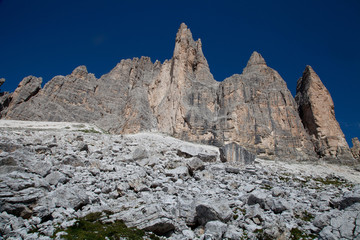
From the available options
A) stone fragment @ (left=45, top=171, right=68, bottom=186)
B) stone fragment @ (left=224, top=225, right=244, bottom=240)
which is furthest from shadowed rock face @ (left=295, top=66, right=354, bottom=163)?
stone fragment @ (left=45, top=171, right=68, bottom=186)

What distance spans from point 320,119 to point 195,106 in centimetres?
3019

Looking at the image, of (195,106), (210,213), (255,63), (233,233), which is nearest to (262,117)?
(195,106)

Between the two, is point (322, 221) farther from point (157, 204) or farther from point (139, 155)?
point (139, 155)

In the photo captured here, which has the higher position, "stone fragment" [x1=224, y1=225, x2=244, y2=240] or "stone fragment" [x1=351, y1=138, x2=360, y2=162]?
"stone fragment" [x1=351, y1=138, x2=360, y2=162]

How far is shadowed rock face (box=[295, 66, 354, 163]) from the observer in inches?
1890

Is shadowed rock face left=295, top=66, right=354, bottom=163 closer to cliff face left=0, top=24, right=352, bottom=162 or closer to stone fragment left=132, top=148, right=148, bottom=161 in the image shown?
cliff face left=0, top=24, right=352, bottom=162

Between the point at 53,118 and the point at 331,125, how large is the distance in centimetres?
7718

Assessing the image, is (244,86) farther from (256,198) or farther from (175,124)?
(256,198)

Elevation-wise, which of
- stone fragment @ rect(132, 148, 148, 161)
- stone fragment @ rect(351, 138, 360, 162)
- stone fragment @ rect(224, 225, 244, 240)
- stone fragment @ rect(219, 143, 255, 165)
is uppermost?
stone fragment @ rect(351, 138, 360, 162)

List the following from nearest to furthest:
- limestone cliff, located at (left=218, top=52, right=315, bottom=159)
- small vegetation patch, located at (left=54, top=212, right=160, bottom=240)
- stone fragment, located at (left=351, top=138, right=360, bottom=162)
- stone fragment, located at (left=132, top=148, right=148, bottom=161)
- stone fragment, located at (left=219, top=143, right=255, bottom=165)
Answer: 1. small vegetation patch, located at (left=54, top=212, right=160, bottom=240)
2. stone fragment, located at (left=132, top=148, right=148, bottom=161)
3. stone fragment, located at (left=219, top=143, right=255, bottom=165)
4. limestone cliff, located at (left=218, top=52, right=315, bottom=159)
5. stone fragment, located at (left=351, top=138, right=360, bottom=162)

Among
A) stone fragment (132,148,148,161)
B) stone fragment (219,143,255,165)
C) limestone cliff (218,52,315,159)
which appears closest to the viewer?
stone fragment (132,148,148,161)

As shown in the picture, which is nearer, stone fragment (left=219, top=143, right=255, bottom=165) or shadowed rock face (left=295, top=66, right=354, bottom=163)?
stone fragment (left=219, top=143, right=255, bottom=165)

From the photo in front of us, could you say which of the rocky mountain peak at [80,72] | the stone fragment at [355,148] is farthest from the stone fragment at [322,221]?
the rocky mountain peak at [80,72]

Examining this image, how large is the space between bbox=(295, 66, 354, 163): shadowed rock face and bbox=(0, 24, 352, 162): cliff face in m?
0.32
